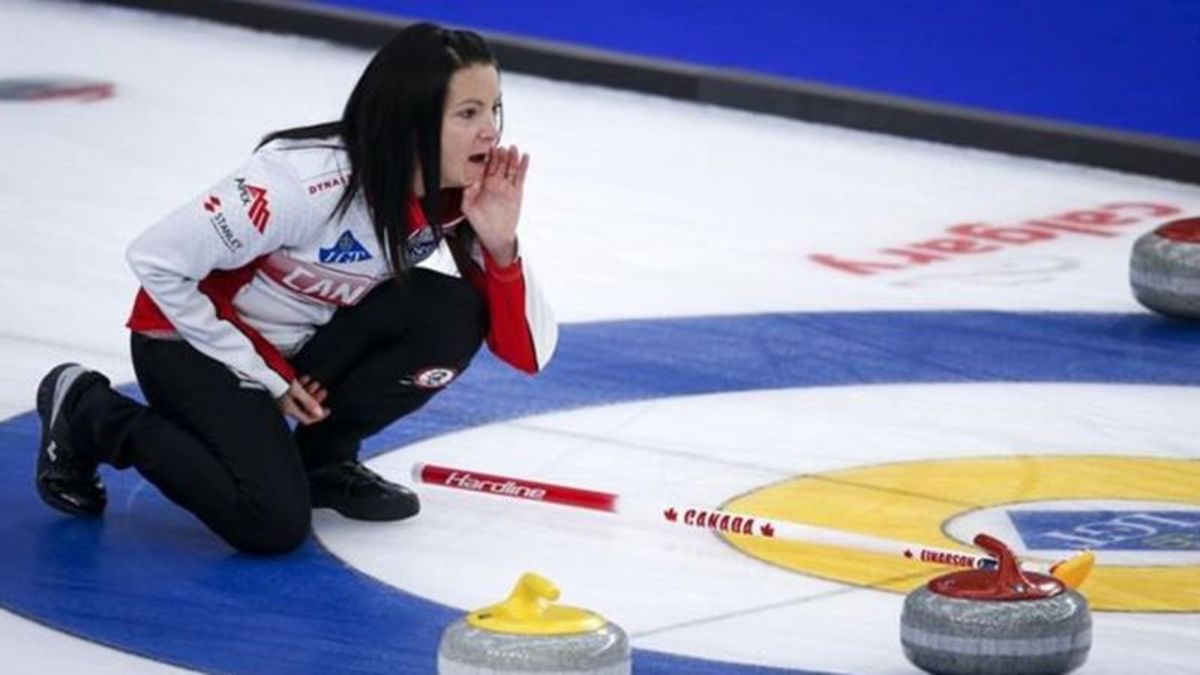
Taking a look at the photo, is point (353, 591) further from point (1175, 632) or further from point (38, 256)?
point (38, 256)

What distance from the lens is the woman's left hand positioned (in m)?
4.58

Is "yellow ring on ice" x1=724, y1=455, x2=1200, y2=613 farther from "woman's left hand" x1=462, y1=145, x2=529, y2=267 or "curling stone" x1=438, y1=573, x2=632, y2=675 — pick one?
"curling stone" x1=438, y1=573, x2=632, y2=675

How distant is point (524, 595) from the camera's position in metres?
3.71

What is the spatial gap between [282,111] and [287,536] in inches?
172

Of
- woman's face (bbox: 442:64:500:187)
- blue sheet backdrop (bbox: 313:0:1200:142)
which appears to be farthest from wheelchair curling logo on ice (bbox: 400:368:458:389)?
blue sheet backdrop (bbox: 313:0:1200:142)

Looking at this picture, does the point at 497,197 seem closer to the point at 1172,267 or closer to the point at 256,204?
the point at 256,204

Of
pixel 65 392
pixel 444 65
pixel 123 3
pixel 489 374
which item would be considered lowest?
pixel 123 3

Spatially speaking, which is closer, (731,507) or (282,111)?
(731,507)

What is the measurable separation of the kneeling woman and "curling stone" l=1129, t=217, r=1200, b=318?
1.99m

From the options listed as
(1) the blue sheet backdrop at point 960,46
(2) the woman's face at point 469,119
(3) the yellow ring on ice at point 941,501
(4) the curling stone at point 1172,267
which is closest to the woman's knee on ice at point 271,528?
(2) the woman's face at point 469,119

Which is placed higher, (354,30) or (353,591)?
(353,591)

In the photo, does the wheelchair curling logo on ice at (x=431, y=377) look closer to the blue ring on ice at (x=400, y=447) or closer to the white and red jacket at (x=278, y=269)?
the white and red jacket at (x=278, y=269)

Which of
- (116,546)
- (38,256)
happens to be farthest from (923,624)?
(38,256)

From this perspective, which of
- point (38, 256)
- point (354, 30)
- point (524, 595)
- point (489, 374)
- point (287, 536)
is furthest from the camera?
point (354, 30)
